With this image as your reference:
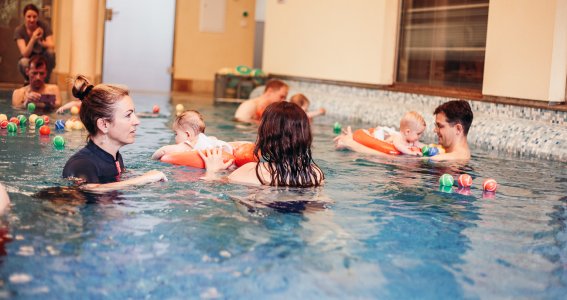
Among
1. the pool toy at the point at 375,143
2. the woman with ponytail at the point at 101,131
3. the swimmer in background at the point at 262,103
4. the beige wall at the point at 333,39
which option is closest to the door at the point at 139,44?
the beige wall at the point at 333,39

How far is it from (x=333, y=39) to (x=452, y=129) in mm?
6411

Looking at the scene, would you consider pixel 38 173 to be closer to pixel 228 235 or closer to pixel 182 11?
pixel 228 235

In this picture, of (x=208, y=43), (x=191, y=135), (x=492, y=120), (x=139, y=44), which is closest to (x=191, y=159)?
(x=191, y=135)

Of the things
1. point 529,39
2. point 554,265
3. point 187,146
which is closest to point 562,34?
point 529,39

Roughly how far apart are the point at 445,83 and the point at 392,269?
754cm

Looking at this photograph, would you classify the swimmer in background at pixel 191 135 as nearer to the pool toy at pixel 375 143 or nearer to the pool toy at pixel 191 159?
the pool toy at pixel 191 159

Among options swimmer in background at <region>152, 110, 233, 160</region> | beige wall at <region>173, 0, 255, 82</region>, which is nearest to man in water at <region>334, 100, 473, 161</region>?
swimmer in background at <region>152, 110, 233, 160</region>

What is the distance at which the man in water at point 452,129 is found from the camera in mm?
7445

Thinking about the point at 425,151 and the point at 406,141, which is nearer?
the point at 425,151

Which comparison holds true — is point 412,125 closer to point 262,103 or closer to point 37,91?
point 262,103

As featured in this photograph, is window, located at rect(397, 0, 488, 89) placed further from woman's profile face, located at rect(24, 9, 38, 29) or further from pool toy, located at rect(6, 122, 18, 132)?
woman's profile face, located at rect(24, 9, 38, 29)

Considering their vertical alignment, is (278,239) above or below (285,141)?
below

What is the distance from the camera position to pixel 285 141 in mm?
5066

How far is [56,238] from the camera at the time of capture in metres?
3.63
